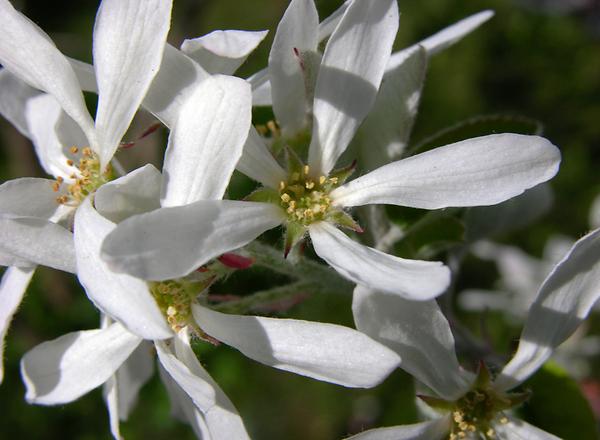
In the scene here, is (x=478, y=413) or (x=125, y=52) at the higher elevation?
(x=125, y=52)

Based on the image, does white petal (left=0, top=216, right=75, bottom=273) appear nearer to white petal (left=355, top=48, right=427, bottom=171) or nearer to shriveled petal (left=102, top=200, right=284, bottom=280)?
shriveled petal (left=102, top=200, right=284, bottom=280)

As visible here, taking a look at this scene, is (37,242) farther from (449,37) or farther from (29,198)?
(449,37)

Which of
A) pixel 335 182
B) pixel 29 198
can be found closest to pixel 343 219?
pixel 335 182

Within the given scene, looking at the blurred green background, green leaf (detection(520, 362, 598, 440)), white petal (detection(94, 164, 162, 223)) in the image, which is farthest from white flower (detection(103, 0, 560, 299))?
the blurred green background

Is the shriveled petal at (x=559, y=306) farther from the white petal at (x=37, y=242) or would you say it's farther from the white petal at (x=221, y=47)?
the white petal at (x=37, y=242)

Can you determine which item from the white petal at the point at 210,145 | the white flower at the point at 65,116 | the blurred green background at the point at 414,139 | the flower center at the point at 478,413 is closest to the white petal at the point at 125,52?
the white flower at the point at 65,116
